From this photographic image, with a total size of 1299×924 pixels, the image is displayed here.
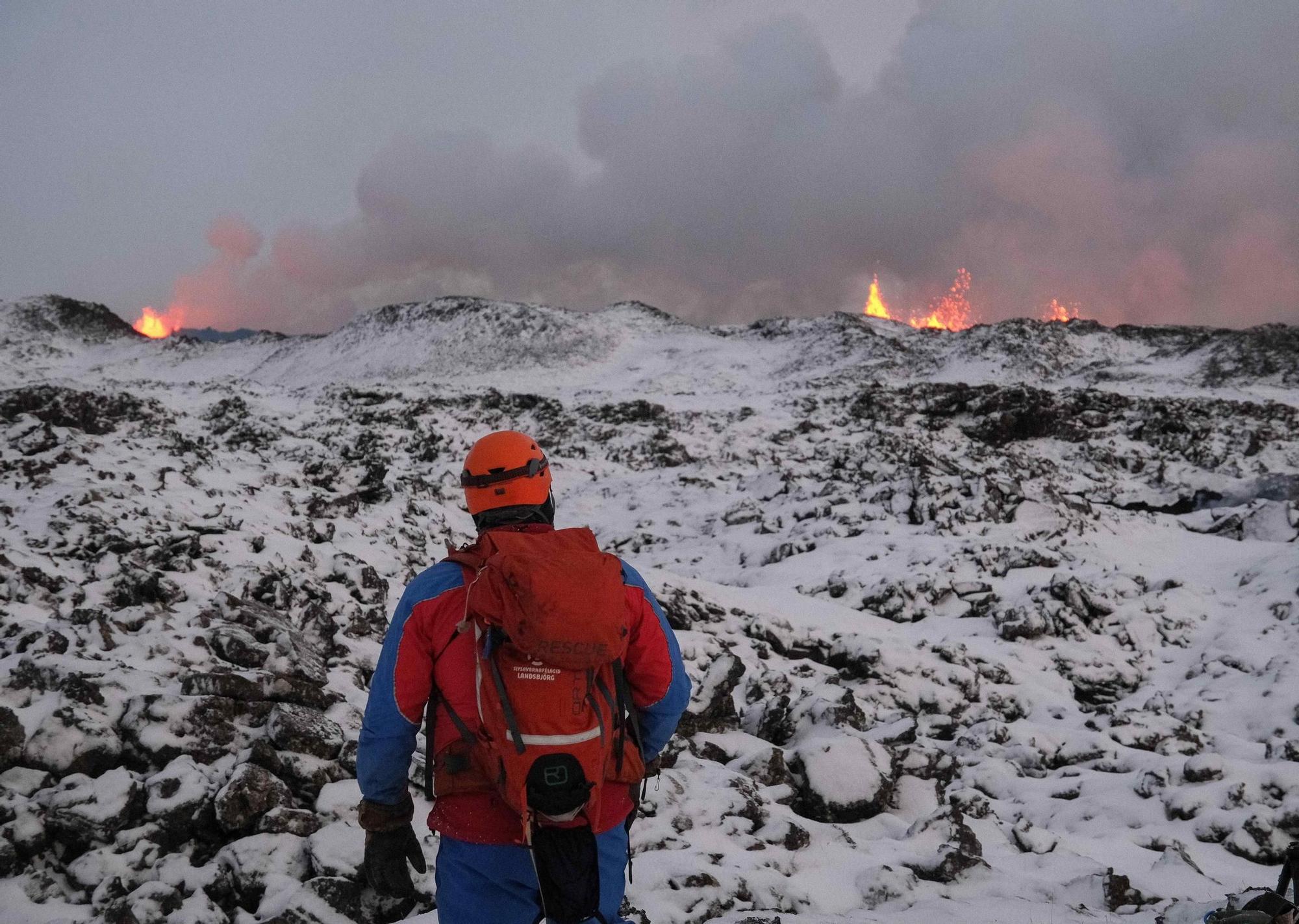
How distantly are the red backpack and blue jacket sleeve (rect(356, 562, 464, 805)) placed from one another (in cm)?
26

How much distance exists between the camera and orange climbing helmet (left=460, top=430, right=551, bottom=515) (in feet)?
9.73

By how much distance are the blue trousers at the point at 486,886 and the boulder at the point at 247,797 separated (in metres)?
2.45

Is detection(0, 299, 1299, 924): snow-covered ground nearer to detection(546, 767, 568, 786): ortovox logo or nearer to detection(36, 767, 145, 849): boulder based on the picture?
detection(36, 767, 145, 849): boulder

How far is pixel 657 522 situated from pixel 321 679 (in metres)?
11.7

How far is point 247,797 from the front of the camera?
4379 millimetres

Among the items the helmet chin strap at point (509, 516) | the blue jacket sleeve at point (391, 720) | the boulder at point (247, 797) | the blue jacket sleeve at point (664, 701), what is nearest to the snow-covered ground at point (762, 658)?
the boulder at point (247, 797)

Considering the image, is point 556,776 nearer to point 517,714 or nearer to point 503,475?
point 517,714

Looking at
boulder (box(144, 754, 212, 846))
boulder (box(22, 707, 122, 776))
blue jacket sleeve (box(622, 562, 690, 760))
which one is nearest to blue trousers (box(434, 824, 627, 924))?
blue jacket sleeve (box(622, 562, 690, 760))

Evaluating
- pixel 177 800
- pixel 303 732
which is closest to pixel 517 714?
pixel 177 800

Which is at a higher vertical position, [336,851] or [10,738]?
[10,738]

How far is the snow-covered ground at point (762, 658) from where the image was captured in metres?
4.36

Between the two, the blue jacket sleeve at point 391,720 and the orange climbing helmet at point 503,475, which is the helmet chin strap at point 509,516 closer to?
the orange climbing helmet at point 503,475

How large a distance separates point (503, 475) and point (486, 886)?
1516mm

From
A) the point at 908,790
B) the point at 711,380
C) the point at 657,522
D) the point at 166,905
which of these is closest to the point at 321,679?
the point at 166,905
